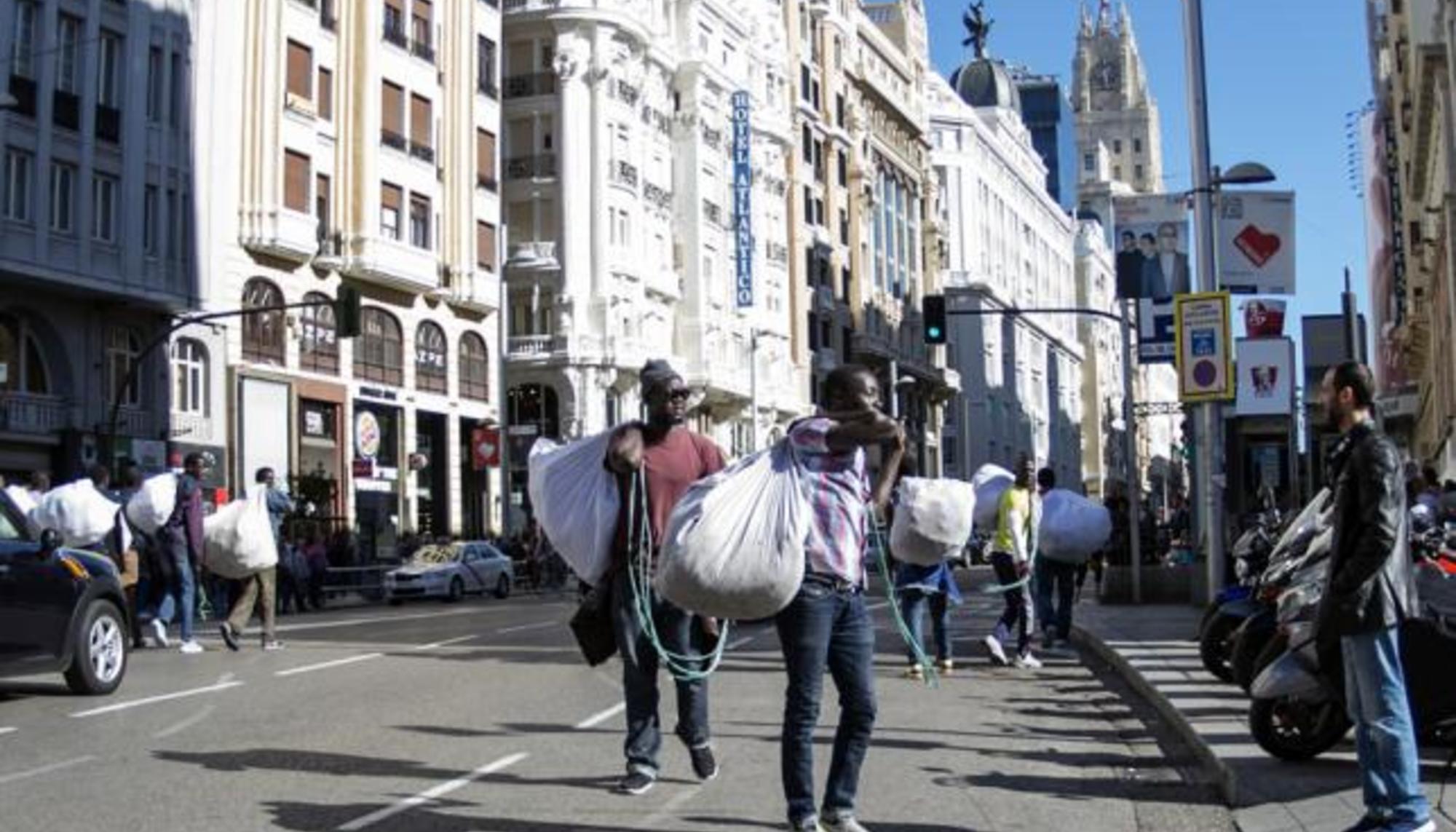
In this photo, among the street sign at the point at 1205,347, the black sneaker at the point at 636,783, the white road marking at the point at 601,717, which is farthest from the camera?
the street sign at the point at 1205,347

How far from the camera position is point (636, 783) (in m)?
8.11

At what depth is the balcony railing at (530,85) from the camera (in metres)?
56.6

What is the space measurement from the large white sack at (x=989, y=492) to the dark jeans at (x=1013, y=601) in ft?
3.04

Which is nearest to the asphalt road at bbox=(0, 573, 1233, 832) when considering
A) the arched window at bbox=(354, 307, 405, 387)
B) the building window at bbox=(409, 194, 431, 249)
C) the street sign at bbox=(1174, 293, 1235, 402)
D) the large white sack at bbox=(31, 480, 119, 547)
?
the large white sack at bbox=(31, 480, 119, 547)

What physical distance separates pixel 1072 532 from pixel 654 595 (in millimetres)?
8384

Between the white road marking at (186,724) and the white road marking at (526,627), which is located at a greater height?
the white road marking at (186,724)

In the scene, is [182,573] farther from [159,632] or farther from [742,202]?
[742,202]

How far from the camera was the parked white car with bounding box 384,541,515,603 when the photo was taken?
1428 inches

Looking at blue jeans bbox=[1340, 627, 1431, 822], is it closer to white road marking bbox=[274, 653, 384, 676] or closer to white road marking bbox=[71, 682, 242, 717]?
white road marking bbox=[71, 682, 242, 717]

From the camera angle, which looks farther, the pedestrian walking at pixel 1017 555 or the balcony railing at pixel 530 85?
the balcony railing at pixel 530 85

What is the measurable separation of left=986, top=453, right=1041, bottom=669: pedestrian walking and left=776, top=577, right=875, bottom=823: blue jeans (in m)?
8.37

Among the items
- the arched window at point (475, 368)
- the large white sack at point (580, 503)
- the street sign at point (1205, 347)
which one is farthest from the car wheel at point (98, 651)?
the arched window at point (475, 368)

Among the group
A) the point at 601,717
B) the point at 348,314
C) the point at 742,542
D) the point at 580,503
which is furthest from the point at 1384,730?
the point at 348,314

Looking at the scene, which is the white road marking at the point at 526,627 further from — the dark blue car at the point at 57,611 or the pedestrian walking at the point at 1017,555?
the dark blue car at the point at 57,611
